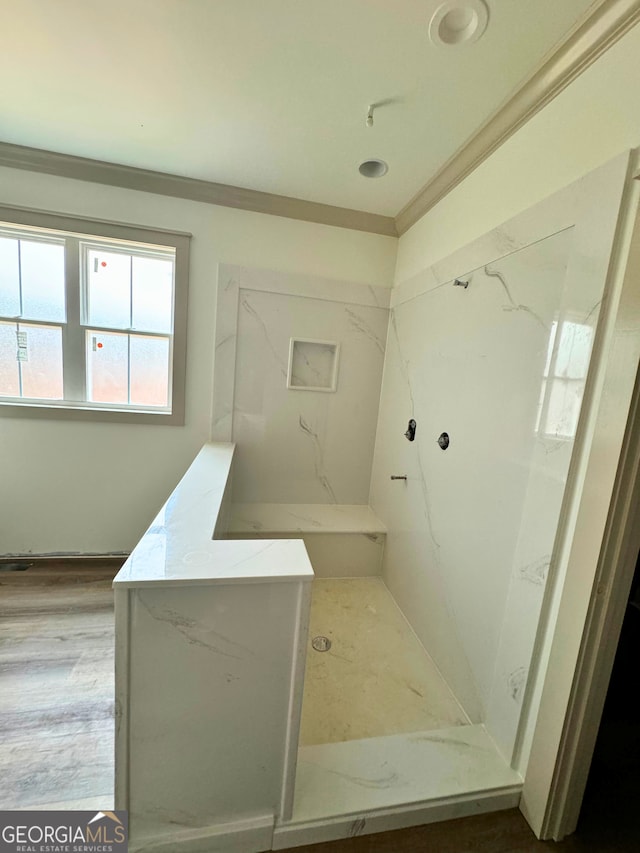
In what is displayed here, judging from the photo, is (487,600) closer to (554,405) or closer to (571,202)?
(554,405)

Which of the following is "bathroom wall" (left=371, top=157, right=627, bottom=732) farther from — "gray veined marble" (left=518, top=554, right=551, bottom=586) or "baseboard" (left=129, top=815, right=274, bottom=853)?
"baseboard" (left=129, top=815, right=274, bottom=853)

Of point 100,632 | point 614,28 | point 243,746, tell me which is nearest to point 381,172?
point 614,28

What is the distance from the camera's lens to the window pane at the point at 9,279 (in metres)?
2.11

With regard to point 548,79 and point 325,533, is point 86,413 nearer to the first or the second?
point 325,533

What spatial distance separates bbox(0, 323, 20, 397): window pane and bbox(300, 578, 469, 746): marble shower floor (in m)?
2.38

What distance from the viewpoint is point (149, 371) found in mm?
2385

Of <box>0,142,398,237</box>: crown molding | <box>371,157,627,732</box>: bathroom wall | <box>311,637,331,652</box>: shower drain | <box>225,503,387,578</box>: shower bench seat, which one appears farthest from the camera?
<box>225,503,387,578</box>: shower bench seat

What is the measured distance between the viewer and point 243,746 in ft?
2.90

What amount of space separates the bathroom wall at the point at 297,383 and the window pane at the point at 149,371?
15.2 inches

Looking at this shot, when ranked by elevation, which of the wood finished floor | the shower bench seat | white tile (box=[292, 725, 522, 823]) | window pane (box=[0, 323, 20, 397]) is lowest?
the wood finished floor

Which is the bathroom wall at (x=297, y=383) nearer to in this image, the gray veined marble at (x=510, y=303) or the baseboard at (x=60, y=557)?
the baseboard at (x=60, y=557)

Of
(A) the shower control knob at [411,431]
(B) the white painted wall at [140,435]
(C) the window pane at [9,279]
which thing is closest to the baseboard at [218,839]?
(A) the shower control knob at [411,431]

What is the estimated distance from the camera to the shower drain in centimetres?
174

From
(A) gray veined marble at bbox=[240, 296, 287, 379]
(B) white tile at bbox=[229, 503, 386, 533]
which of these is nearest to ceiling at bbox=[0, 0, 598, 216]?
(A) gray veined marble at bbox=[240, 296, 287, 379]
